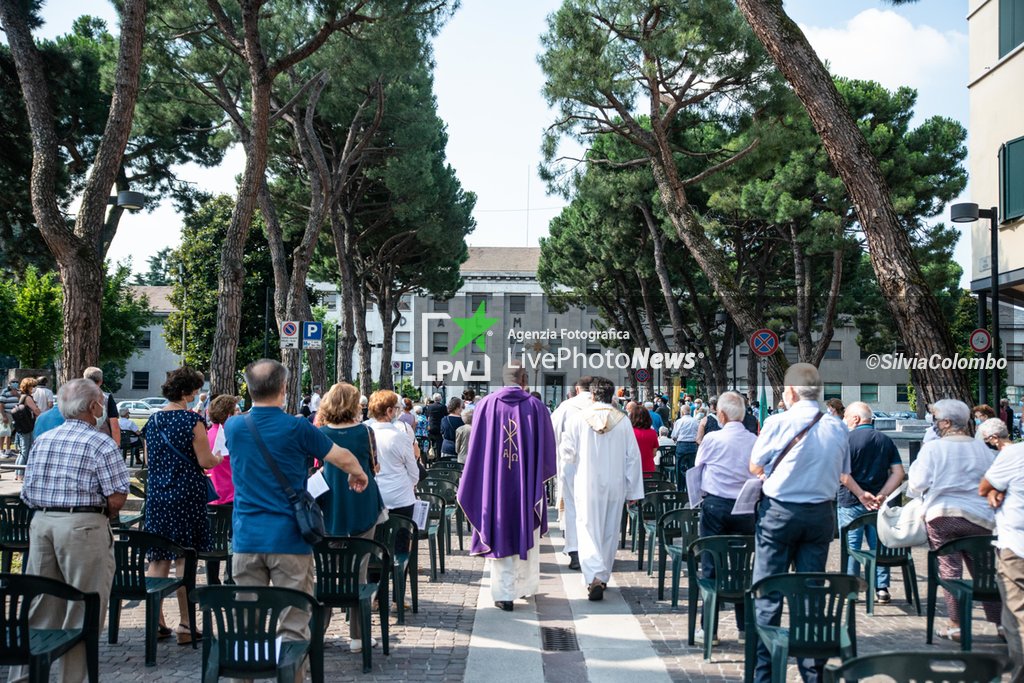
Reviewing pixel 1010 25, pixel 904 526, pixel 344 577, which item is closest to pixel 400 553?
pixel 344 577

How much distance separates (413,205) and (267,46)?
10.2 m

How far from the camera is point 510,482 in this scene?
25.2ft

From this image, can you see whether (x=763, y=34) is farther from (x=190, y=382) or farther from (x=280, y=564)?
(x=280, y=564)

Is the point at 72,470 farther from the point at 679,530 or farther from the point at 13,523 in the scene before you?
the point at 679,530

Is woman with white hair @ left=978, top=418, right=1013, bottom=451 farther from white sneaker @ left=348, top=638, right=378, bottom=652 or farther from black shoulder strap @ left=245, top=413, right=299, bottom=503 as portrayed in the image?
black shoulder strap @ left=245, top=413, right=299, bottom=503

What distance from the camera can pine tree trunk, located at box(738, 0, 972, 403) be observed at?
31.9ft

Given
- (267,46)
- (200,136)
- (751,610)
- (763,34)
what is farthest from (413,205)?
(751,610)

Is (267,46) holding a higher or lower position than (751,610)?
higher

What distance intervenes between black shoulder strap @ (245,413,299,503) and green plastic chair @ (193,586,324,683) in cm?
58

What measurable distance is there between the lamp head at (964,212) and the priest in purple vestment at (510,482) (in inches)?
399

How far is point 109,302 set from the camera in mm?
43156

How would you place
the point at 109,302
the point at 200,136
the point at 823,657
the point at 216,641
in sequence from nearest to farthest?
the point at 216,641, the point at 823,657, the point at 200,136, the point at 109,302

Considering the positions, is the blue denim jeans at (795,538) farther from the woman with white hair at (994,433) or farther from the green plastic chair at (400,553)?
the green plastic chair at (400,553)

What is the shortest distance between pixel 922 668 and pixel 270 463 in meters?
2.94
